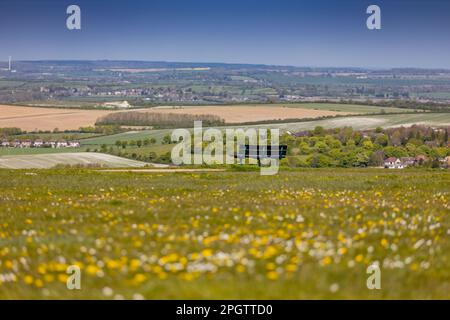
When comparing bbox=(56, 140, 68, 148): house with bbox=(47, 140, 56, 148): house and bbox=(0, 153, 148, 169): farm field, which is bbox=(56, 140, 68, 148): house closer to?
bbox=(47, 140, 56, 148): house

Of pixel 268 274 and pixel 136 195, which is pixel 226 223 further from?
pixel 136 195

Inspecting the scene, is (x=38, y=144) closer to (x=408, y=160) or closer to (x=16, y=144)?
(x=16, y=144)

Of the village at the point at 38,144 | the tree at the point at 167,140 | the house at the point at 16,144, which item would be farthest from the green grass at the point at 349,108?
the house at the point at 16,144

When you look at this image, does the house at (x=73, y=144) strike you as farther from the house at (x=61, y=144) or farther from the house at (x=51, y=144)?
the house at (x=51, y=144)

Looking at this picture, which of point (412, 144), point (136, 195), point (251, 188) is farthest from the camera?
point (412, 144)

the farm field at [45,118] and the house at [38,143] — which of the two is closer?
the house at [38,143]
